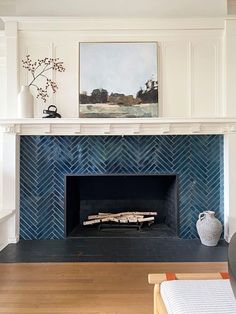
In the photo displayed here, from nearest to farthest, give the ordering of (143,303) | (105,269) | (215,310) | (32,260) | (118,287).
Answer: (215,310), (143,303), (118,287), (105,269), (32,260)

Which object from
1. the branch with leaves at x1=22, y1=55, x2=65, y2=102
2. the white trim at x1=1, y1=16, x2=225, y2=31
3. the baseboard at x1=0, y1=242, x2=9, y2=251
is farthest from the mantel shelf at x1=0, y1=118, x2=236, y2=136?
the baseboard at x1=0, y1=242, x2=9, y2=251

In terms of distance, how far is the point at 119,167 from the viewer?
3.56 metres

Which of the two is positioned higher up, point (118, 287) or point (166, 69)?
point (166, 69)

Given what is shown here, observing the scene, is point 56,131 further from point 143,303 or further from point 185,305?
point 185,305

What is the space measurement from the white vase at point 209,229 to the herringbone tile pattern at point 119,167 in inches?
8.3

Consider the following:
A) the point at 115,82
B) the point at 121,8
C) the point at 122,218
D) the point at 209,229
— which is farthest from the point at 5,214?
the point at 121,8

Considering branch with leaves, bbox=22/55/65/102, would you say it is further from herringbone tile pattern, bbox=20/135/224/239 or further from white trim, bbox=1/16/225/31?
herringbone tile pattern, bbox=20/135/224/239

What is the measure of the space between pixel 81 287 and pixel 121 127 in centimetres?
180

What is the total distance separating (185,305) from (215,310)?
117 millimetres

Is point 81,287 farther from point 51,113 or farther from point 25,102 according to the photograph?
point 25,102

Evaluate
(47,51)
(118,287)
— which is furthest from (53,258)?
(47,51)

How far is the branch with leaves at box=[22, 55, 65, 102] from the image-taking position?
347 cm

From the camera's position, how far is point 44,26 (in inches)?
136

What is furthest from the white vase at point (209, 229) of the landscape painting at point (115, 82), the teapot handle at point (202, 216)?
the landscape painting at point (115, 82)
